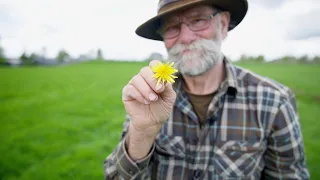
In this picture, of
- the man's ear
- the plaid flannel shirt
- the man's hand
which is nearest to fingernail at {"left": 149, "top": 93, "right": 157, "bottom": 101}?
the man's hand

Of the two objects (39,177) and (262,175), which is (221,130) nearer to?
(262,175)

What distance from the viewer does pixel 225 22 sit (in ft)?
8.61

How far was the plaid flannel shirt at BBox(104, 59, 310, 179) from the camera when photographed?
2137mm

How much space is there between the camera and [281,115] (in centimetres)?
217

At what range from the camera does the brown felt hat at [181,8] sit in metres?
2.15

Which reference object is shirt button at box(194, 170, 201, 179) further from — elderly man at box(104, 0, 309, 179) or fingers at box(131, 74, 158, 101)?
fingers at box(131, 74, 158, 101)

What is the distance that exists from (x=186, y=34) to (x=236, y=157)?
1.38m

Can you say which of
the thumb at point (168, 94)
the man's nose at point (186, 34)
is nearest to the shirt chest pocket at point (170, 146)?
the thumb at point (168, 94)

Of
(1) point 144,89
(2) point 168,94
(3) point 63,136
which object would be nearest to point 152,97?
(1) point 144,89

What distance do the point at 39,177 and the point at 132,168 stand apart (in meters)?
3.46

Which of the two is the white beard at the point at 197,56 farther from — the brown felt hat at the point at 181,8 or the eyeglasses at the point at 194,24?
the brown felt hat at the point at 181,8

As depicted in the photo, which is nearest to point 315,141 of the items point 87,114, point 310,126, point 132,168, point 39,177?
point 310,126

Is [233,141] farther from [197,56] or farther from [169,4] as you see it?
[169,4]

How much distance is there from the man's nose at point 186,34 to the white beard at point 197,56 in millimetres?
46
